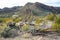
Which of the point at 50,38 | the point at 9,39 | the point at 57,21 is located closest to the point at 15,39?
the point at 9,39

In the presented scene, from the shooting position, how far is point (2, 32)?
24.6 m

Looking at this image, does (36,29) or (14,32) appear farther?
(36,29)

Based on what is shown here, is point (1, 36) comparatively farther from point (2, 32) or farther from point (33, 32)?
point (33, 32)

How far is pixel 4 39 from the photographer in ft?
74.3

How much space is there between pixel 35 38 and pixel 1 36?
413 cm

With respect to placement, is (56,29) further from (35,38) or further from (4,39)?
(4,39)

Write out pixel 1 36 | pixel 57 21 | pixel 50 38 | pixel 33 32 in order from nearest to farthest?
pixel 50 38
pixel 1 36
pixel 33 32
pixel 57 21

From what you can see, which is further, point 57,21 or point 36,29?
point 57,21

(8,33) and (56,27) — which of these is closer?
(8,33)

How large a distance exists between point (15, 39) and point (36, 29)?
5169mm

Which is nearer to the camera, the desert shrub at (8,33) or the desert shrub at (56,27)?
the desert shrub at (8,33)

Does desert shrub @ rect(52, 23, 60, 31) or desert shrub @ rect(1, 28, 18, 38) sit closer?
desert shrub @ rect(1, 28, 18, 38)

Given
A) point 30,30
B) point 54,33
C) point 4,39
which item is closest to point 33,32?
point 30,30

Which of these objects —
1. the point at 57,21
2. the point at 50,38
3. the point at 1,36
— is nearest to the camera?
the point at 50,38
